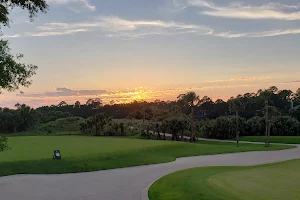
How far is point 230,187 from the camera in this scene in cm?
1128

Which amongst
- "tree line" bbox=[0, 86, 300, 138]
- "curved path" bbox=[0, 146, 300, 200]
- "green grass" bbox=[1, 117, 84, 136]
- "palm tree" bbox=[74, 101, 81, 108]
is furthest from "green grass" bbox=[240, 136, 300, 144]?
"palm tree" bbox=[74, 101, 81, 108]

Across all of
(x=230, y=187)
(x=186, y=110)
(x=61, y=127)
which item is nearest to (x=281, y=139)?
(x=186, y=110)

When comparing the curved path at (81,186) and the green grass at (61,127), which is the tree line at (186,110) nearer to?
the green grass at (61,127)

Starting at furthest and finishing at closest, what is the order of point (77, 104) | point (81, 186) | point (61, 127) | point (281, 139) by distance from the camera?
1. point (77, 104)
2. point (61, 127)
3. point (281, 139)
4. point (81, 186)

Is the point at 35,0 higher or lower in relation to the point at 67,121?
higher

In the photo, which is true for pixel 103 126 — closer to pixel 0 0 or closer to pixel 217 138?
pixel 217 138

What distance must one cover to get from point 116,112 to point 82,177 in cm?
9238

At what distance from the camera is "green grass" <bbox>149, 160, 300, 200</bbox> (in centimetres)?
995

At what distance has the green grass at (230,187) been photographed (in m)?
9.95

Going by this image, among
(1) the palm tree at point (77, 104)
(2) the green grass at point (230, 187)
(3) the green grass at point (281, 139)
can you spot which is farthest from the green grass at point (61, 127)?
(2) the green grass at point (230, 187)

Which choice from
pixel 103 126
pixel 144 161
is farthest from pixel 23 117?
pixel 144 161

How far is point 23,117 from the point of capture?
69312 mm

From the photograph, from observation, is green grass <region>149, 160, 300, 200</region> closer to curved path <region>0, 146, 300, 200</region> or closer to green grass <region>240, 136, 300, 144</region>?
curved path <region>0, 146, 300, 200</region>

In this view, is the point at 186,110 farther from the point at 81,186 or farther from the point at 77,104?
the point at 77,104
